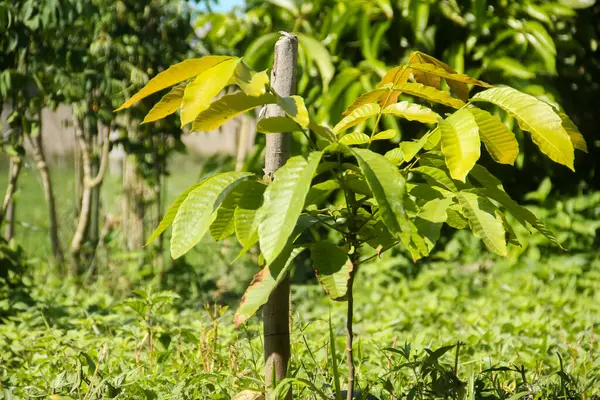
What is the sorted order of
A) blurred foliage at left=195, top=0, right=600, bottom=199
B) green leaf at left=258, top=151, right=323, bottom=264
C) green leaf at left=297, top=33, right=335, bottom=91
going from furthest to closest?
blurred foliage at left=195, top=0, right=600, bottom=199
green leaf at left=297, top=33, right=335, bottom=91
green leaf at left=258, top=151, right=323, bottom=264

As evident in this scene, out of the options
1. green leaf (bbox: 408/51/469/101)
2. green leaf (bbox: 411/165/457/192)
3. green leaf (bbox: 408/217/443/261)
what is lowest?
green leaf (bbox: 408/217/443/261)

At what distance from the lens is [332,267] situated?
139 cm

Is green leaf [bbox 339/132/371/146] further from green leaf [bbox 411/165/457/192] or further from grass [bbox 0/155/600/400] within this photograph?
grass [bbox 0/155/600/400]

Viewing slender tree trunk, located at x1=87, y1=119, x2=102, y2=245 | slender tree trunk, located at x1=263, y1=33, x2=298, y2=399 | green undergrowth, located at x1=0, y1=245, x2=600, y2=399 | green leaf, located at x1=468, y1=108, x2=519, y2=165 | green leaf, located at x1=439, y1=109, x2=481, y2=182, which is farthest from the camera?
slender tree trunk, located at x1=87, y1=119, x2=102, y2=245

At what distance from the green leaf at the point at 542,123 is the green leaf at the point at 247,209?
46 cm

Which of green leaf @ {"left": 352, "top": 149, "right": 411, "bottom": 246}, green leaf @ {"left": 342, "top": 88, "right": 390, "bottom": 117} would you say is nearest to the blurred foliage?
green leaf @ {"left": 342, "top": 88, "right": 390, "bottom": 117}

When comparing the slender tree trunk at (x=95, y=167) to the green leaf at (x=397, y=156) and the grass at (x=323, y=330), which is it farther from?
the green leaf at (x=397, y=156)

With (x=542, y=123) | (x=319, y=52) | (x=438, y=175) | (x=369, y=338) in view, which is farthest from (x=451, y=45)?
(x=542, y=123)

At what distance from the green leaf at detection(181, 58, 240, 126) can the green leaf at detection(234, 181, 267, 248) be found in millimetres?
223

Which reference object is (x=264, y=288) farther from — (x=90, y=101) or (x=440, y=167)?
(x=90, y=101)

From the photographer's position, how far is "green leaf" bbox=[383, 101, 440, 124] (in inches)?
51.3

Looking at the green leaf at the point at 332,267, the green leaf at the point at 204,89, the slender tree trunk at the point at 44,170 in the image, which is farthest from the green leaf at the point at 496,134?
the slender tree trunk at the point at 44,170

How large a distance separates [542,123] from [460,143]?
0.15 meters

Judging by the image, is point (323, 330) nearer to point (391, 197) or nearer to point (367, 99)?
point (367, 99)
